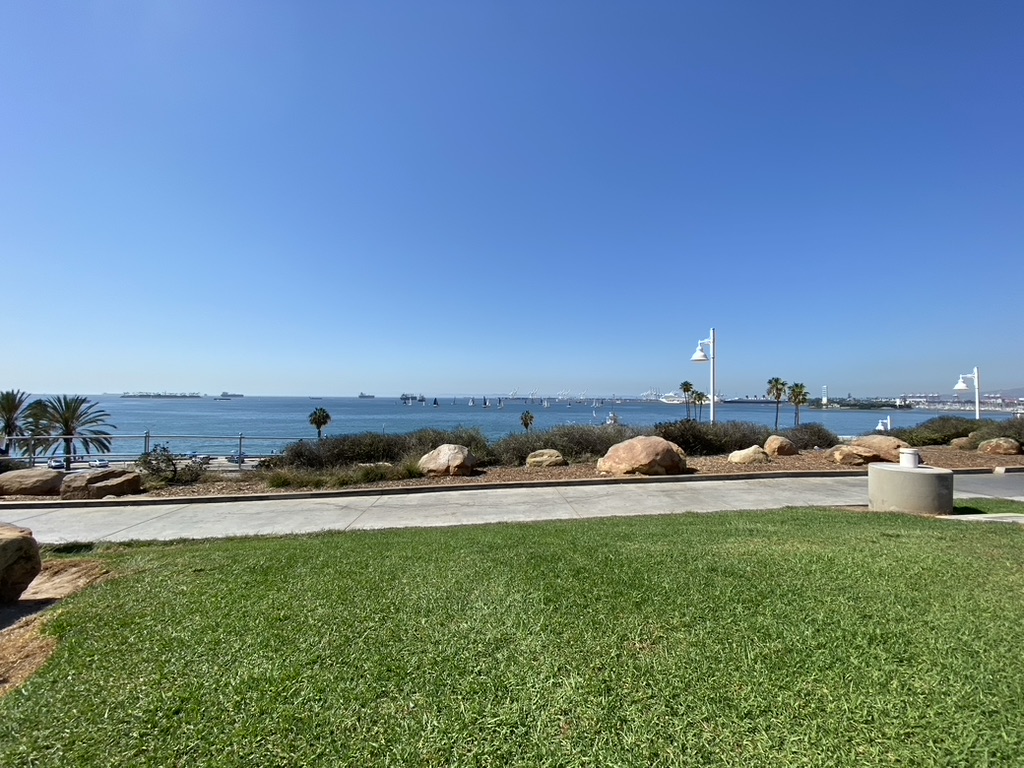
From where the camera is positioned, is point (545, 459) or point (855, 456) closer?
point (855, 456)

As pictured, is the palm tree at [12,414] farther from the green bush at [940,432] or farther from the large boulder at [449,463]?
the green bush at [940,432]

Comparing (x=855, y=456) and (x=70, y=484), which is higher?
(x=855, y=456)

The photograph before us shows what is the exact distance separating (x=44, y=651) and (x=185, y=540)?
13.1 feet

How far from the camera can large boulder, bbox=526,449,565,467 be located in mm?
13547

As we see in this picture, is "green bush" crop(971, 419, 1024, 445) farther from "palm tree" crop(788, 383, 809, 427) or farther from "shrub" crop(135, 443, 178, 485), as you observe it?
"shrub" crop(135, 443, 178, 485)

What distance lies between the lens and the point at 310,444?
1513cm

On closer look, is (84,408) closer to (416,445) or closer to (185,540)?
(416,445)

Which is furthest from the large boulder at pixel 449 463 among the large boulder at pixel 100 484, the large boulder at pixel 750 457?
the large boulder at pixel 750 457

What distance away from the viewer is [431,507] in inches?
364

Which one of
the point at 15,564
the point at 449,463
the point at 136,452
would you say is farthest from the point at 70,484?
the point at 449,463

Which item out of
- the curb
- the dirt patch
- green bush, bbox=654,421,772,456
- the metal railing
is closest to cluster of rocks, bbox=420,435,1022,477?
the curb

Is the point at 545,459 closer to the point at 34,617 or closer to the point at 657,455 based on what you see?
the point at 657,455

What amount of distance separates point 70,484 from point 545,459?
10865 millimetres

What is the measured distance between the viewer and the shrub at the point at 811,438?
18.8 meters
